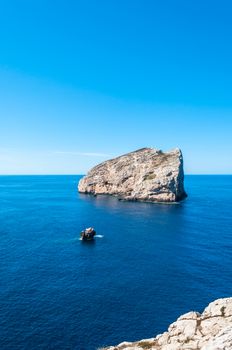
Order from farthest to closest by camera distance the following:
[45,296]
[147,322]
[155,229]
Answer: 1. [155,229]
2. [45,296]
3. [147,322]

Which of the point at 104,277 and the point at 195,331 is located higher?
the point at 195,331

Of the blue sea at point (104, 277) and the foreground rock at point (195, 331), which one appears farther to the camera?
the blue sea at point (104, 277)

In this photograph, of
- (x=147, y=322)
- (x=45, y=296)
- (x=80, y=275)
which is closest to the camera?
(x=147, y=322)

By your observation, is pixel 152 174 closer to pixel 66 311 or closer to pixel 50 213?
pixel 50 213

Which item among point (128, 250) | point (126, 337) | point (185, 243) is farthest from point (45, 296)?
point (185, 243)

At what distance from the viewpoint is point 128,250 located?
327 ft

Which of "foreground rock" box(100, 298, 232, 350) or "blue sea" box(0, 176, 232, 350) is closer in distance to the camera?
"foreground rock" box(100, 298, 232, 350)

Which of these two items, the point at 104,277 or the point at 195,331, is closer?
the point at 195,331

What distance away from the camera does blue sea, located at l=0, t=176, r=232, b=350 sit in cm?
5506

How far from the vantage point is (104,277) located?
3031 inches

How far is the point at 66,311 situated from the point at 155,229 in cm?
7159

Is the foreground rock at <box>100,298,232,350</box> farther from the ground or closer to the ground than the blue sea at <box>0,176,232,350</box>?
farther from the ground

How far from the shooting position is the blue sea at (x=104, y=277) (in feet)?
181

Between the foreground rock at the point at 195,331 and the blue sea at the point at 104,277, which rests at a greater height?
the foreground rock at the point at 195,331
